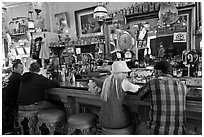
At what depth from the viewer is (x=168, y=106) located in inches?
70.2

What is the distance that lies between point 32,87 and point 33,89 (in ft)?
0.09

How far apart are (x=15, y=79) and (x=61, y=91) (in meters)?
0.78

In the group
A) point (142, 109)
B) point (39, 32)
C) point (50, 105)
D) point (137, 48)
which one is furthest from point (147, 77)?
point (39, 32)

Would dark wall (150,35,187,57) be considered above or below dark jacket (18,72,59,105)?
above

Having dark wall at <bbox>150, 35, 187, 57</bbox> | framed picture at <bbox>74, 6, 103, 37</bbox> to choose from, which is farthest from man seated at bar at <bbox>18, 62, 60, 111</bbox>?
framed picture at <bbox>74, 6, 103, 37</bbox>

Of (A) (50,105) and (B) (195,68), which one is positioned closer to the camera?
(A) (50,105)

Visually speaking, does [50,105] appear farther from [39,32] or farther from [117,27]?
[39,32]

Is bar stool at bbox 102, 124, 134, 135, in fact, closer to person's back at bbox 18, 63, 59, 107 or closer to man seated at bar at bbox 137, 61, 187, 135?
man seated at bar at bbox 137, 61, 187, 135

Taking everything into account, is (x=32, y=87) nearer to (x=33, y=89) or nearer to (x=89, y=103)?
(x=33, y=89)

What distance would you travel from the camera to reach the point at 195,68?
3.32 meters

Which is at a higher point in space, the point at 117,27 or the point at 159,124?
the point at 117,27

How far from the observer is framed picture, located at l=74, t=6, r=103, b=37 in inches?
177

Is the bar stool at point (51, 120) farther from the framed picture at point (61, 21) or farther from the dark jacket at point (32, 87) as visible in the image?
the framed picture at point (61, 21)

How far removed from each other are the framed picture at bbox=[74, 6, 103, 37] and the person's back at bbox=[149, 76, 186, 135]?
9.21ft
